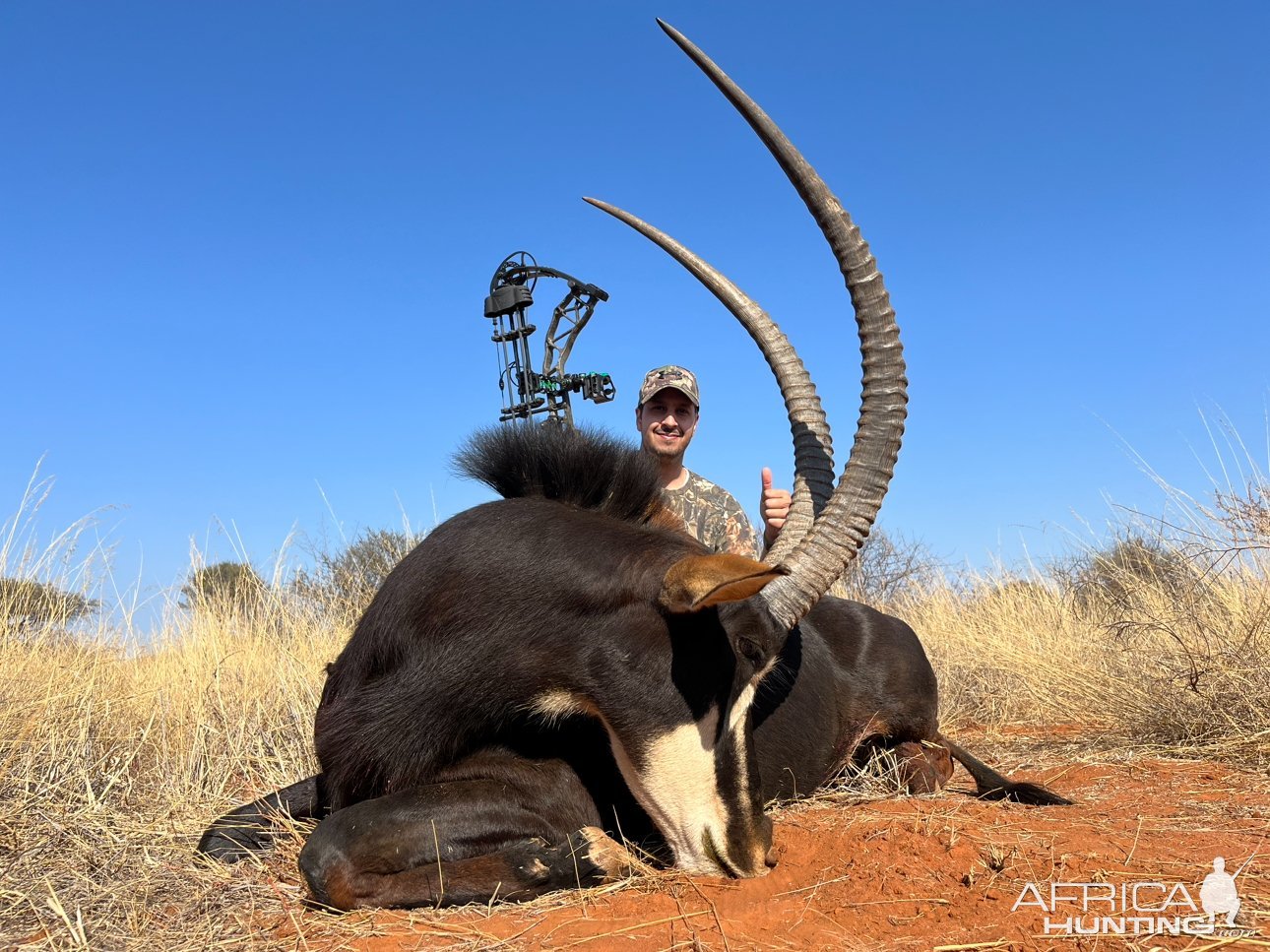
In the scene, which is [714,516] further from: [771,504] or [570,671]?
[570,671]

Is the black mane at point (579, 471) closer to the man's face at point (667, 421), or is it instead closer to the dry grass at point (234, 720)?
the dry grass at point (234, 720)

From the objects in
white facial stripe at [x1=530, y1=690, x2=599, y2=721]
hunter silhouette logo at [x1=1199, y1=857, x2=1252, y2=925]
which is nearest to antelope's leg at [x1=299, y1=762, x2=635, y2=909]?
white facial stripe at [x1=530, y1=690, x2=599, y2=721]

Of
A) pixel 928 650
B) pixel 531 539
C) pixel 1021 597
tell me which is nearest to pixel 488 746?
pixel 531 539

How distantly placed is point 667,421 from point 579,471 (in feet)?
10.3

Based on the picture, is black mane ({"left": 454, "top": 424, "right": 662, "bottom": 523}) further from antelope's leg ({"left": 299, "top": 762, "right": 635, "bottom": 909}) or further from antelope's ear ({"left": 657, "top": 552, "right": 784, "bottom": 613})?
antelope's leg ({"left": 299, "top": 762, "right": 635, "bottom": 909})

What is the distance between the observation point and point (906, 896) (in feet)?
8.71

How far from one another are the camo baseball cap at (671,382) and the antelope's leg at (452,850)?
149 inches

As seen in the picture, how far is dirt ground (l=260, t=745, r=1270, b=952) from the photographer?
2430mm

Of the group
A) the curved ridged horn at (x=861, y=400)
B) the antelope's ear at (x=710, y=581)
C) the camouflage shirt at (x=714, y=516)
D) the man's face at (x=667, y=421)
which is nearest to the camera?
the antelope's ear at (x=710, y=581)

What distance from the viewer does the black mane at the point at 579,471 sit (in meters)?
3.53

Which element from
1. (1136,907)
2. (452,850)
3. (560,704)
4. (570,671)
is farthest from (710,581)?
(1136,907)

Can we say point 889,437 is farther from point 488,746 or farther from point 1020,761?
point 1020,761

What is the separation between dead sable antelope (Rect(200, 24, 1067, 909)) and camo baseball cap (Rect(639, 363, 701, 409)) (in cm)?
278

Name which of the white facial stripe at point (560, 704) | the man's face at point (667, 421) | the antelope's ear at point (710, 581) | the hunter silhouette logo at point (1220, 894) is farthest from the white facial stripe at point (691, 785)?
the man's face at point (667, 421)
